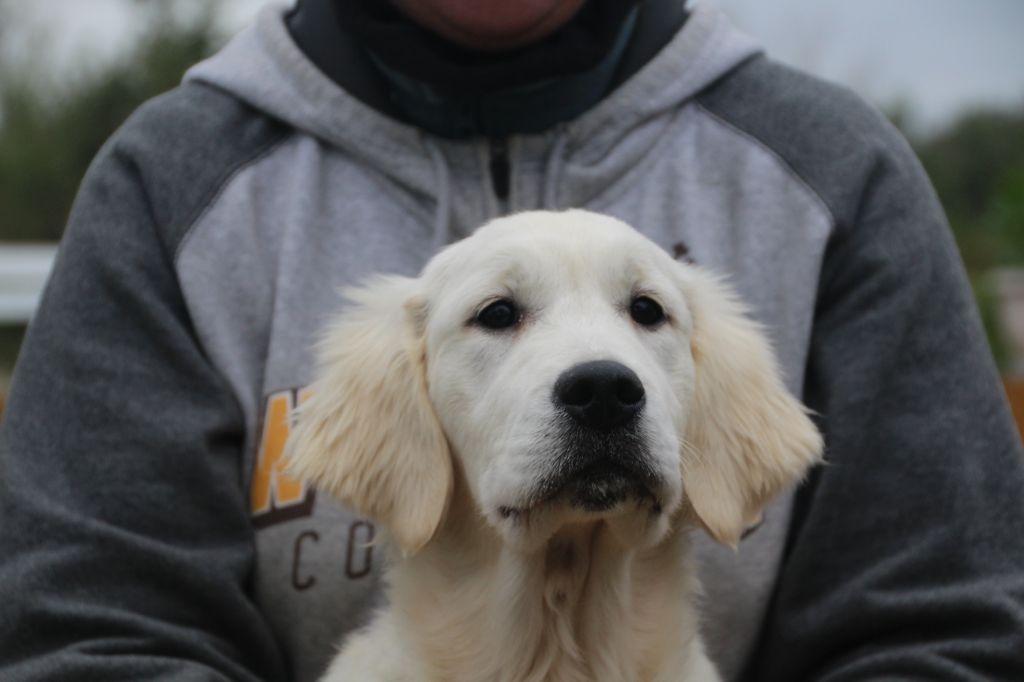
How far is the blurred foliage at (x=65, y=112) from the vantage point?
671 inches

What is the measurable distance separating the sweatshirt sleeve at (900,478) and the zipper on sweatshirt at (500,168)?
0.74 m

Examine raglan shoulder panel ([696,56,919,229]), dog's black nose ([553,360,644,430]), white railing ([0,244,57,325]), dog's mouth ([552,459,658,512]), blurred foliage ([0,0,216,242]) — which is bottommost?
blurred foliage ([0,0,216,242])

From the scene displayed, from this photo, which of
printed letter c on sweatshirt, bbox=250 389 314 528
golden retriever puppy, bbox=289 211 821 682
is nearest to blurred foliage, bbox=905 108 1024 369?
golden retriever puppy, bbox=289 211 821 682

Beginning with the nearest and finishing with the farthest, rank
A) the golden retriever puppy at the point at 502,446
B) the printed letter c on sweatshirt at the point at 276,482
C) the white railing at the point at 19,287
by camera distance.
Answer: the golden retriever puppy at the point at 502,446, the printed letter c on sweatshirt at the point at 276,482, the white railing at the point at 19,287

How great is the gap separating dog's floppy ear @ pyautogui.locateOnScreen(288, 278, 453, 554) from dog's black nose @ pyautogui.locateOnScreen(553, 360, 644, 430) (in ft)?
1.33

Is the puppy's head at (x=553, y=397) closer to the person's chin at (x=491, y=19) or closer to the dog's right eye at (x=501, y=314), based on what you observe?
the dog's right eye at (x=501, y=314)

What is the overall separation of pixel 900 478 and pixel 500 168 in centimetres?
112

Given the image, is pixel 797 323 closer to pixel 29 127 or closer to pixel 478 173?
pixel 478 173

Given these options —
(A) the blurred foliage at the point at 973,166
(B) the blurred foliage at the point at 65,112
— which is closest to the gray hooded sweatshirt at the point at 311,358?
(A) the blurred foliage at the point at 973,166

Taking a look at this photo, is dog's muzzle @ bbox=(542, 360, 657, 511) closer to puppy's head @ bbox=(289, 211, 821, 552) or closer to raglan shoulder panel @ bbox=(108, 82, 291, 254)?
puppy's head @ bbox=(289, 211, 821, 552)

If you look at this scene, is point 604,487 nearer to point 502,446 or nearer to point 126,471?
point 502,446

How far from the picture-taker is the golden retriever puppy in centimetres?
254

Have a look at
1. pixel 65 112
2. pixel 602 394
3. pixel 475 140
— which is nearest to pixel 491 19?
pixel 475 140

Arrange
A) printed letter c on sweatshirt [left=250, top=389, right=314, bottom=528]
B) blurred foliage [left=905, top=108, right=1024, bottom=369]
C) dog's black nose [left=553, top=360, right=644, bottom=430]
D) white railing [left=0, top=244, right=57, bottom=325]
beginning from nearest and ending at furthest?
dog's black nose [left=553, top=360, right=644, bottom=430] < printed letter c on sweatshirt [left=250, top=389, right=314, bottom=528] < white railing [left=0, top=244, right=57, bottom=325] < blurred foliage [left=905, top=108, right=1024, bottom=369]
